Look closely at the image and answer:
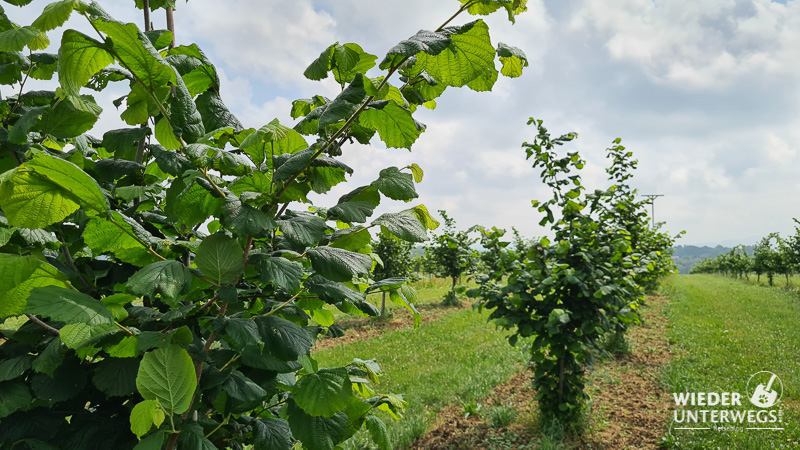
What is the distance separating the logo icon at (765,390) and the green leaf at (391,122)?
715 cm

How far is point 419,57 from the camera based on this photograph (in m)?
1.00

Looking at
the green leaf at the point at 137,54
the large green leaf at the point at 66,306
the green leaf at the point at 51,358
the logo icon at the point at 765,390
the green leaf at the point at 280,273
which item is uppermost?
the green leaf at the point at 137,54

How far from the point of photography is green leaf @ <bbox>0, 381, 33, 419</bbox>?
1134 mm

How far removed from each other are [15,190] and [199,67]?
65cm

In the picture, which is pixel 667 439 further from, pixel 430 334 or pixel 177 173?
pixel 430 334

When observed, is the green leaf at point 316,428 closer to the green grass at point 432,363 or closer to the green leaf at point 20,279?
the green leaf at point 20,279

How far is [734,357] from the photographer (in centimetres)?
786

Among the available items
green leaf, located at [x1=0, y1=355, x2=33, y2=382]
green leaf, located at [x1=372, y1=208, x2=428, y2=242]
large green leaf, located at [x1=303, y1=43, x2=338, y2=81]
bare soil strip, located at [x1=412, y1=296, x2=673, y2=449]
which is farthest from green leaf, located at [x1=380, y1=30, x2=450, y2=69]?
bare soil strip, located at [x1=412, y1=296, x2=673, y2=449]

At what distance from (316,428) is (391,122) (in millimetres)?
866

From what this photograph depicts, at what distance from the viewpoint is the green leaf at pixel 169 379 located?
0.84 metres

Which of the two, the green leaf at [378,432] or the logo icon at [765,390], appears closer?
the green leaf at [378,432]

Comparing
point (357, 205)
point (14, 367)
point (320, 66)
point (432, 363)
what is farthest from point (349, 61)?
point (432, 363)

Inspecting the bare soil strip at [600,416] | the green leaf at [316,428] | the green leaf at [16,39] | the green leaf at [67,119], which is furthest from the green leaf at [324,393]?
the bare soil strip at [600,416]

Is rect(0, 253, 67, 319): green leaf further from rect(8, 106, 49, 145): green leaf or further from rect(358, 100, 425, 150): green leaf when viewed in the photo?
rect(358, 100, 425, 150): green leaf
